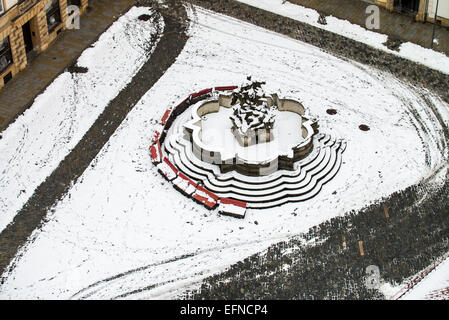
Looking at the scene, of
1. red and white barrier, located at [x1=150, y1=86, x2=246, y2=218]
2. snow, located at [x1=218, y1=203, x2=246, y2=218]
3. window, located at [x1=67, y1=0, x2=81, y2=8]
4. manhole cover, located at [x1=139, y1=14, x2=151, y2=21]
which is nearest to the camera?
snow, located at [x1=218, y1=203, x2=246, y2=218]

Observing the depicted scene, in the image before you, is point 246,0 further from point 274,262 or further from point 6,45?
point 274,262

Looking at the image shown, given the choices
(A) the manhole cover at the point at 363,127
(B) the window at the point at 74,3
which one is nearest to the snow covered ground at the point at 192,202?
(A) the manhole cover at the point at 363,127

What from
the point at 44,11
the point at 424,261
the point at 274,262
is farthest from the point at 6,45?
the point at 424,261

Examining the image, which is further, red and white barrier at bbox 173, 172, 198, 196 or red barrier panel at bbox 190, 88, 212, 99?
red barrier panel at bbox 190, 88, 212, 99

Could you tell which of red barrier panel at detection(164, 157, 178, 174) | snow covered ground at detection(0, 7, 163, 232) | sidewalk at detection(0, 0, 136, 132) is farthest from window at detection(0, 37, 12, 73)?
red barrier panel at detection(164, 157, 178, 174)

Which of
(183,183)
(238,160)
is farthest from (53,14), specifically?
(238,160)

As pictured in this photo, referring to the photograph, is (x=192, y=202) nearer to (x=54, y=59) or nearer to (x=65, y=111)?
(x=65, y=111)

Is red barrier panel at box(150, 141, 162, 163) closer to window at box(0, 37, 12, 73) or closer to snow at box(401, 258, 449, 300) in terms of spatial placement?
window at box(0, 37, 12, 73)
